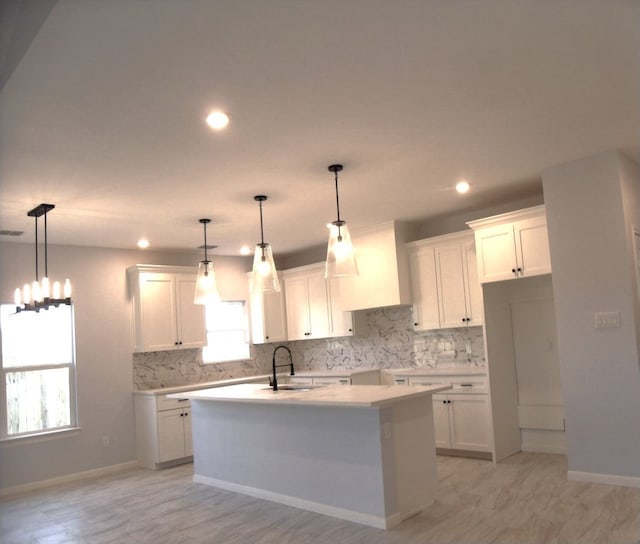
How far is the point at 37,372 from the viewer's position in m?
6.18

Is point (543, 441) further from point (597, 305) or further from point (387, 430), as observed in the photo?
point (387, 430)

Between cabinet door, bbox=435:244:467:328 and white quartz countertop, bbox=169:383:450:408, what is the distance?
5.45 ft

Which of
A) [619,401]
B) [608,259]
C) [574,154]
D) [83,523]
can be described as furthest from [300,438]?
[574,154]

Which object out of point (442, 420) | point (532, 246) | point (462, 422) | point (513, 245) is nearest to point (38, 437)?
point (442, 420)

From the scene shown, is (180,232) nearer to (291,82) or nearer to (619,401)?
(291,82)

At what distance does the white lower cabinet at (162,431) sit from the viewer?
6.42m

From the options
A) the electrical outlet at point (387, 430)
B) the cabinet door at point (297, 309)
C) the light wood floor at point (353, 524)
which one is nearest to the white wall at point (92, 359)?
the light wood floor at point (353, 524)

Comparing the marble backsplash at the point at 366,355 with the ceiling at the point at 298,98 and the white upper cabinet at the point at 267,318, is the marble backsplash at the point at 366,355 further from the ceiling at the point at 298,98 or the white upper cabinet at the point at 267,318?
the ceiling at the point at 298,98

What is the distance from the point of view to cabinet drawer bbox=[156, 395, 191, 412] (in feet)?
21.2

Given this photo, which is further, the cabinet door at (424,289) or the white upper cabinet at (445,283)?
the cabinet door at (424,289)

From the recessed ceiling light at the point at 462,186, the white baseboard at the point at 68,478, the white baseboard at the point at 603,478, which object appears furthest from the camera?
the white baseboard at the point at 68,478

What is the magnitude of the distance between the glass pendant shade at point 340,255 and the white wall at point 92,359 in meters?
3.67

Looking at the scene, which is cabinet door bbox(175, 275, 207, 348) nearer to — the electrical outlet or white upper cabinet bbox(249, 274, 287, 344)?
white upper cabinet bbox(249, 274, 287, 344)

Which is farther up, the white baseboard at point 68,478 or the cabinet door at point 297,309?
the cabinet door at point 297,309
